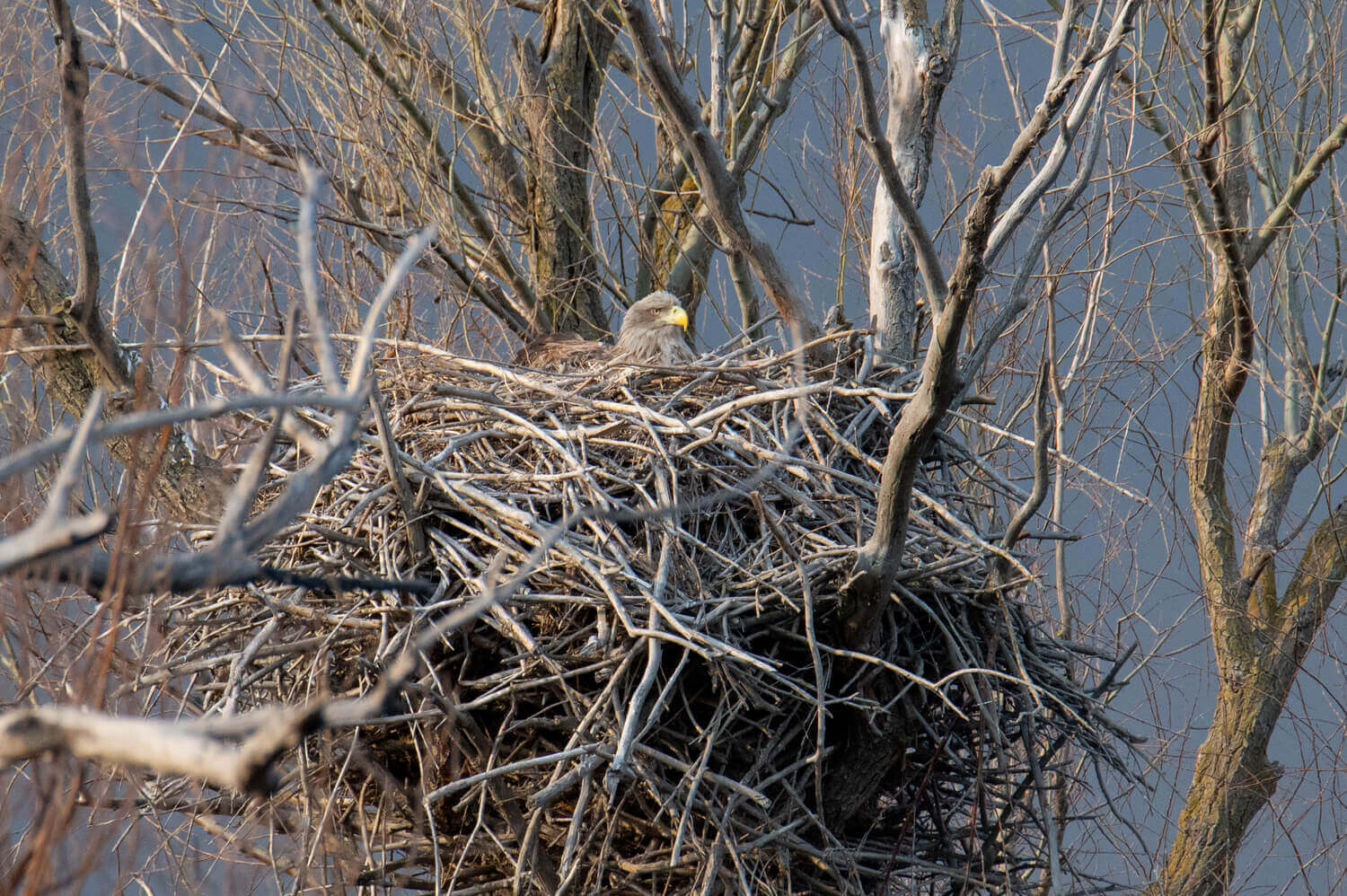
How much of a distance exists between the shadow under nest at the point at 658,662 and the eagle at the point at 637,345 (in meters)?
1.03

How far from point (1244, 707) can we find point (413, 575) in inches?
146

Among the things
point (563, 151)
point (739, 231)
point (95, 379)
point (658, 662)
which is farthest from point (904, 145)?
point (95, 379)

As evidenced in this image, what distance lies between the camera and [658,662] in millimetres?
2926

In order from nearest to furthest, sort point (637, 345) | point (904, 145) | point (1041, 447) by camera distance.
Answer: point (1041, 447), point (904, 145), point (637, 345)

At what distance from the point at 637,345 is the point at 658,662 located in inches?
84.3

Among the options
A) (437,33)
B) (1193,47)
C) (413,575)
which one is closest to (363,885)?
(413,575)

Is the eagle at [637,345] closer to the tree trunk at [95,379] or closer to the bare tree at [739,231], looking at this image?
the bare tree at [739,231]

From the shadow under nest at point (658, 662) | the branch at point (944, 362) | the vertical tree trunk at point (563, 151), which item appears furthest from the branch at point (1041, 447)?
the vertical tree trunk at point (563, 151)

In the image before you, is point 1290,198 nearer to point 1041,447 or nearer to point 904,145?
point 904,145

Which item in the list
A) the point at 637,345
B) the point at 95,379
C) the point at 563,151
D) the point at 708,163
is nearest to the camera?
the point at 708,163

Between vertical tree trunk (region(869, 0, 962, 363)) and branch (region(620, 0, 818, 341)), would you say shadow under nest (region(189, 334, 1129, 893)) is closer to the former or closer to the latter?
branch (region(620, 0, 818, 341))

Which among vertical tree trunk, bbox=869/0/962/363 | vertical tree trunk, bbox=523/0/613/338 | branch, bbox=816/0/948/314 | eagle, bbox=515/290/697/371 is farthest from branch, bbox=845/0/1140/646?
vertical tree trunk, bbox=523/0/613/338

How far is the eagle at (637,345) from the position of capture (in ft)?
15.7

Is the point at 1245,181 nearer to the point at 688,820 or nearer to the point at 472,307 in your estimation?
the point at 472,307
